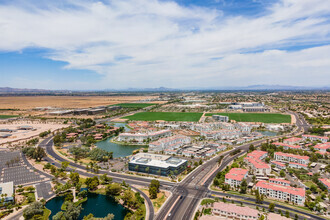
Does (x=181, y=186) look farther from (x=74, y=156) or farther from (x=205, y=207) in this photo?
(x=74, y=156)

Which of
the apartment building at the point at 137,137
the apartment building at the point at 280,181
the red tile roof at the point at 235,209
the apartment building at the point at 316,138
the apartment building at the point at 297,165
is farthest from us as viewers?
the apartment building at the point at 137,137

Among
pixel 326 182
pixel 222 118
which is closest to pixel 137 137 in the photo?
pixel 222 118

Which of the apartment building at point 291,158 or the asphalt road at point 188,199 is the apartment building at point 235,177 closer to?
the asphalt road at point 188,199

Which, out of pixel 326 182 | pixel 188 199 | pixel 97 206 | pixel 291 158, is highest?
pixel 291 158

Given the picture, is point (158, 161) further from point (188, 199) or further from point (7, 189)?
point (7, 189)

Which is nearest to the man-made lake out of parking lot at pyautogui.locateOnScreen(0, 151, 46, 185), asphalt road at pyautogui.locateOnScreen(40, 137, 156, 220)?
asphalt road at pyautogui.locateOnScreen(40, 137, 156, 220)

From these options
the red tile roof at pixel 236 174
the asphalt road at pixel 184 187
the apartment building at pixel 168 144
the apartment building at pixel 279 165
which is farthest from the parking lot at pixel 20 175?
the apartment building at pixel 279 165
